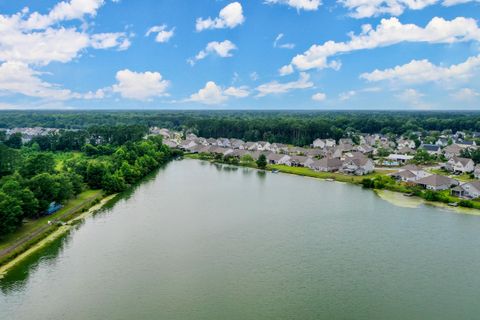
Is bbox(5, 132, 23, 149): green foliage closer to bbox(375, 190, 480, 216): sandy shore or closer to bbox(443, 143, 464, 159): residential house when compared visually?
bbox(375, 190, 480, 216): sandy shore

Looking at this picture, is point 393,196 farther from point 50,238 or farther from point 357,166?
point 50,238

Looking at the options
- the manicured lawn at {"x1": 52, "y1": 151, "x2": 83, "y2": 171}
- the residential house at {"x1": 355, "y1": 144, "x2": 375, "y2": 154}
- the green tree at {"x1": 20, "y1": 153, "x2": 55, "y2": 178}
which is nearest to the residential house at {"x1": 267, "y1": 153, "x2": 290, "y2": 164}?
the residential house at {"x1": 355, "y1": 144, "x2": 375, "y2": 154}

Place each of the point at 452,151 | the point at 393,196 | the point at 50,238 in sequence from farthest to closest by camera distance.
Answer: the point at 452,151 → the point at 393,196 → the point at 50,238

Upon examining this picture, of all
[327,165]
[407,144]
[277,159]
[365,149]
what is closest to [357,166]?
[327,165]

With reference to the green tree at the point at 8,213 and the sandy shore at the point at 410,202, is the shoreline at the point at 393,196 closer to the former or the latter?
the sandy shore at the point at 410,202

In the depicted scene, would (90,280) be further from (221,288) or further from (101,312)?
(221,288)

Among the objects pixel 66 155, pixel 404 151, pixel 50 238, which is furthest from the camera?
pixel 404 151

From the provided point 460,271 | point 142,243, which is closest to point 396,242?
point 460,271
